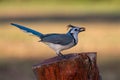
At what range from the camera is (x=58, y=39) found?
17.0 feet

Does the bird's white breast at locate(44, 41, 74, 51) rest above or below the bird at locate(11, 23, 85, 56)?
below

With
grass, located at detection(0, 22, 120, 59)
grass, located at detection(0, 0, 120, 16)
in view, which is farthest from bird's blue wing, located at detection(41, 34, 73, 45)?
grass, located at detection(0, 0, 120, 16)

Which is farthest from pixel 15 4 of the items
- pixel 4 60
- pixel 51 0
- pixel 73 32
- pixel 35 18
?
pixel 73 32

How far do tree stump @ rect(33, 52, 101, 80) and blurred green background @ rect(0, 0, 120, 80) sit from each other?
5.94 metres

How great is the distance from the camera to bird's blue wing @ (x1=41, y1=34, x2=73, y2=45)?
5142 millimetres

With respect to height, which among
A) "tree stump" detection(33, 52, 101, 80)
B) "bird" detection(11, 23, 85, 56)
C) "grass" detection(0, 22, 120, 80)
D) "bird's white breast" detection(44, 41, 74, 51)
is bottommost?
"grass" detection(0, 22, 120, 80)

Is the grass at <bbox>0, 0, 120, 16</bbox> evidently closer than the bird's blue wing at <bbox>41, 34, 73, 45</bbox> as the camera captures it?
No

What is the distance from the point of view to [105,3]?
2969 centimetres

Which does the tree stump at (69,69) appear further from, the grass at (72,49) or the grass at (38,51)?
the grass at (72,49)

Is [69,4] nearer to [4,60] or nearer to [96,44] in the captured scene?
[96,44]

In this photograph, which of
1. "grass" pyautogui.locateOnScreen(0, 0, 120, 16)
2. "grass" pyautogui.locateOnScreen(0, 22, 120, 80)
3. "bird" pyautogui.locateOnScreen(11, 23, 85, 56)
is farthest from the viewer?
"grass" pyautogui.locateOnScreen(0, 0, 120, 16)

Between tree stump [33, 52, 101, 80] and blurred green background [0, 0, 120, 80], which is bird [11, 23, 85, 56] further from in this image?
blurred green background [0, 0, 120, 80]

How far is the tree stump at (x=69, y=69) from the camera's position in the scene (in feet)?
14.7

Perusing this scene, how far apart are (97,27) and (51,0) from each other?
11.9 metres
